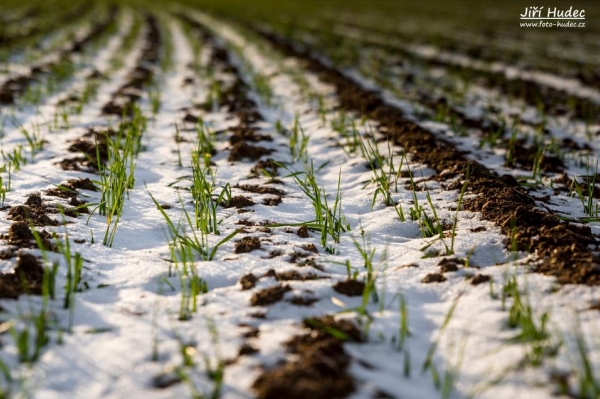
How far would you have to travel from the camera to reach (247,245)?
2.50 metres

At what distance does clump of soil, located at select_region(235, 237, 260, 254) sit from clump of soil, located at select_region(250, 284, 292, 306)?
0.43m

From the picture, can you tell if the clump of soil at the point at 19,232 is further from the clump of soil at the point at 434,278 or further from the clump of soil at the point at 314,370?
the clump of soil at the point at 434,278

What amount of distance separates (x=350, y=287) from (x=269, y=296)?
31cm

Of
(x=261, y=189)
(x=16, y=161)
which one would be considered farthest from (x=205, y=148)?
(x=16, y=161)

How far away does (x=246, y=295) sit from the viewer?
2.09m

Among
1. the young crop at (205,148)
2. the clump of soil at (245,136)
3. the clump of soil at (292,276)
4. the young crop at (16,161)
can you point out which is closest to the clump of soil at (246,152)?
the young crop at (205,148)

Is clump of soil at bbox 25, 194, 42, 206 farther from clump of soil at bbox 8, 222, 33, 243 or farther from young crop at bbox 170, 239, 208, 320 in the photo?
young crop at bbox 170, 239, 208, 320

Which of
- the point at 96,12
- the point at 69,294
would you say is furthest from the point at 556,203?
the point at 96,12

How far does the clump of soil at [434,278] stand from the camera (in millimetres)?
2166

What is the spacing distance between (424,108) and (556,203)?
2.70m

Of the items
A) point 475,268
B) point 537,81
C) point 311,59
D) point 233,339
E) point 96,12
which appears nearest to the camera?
point 233,339

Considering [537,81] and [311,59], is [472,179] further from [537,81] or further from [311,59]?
[311,59]

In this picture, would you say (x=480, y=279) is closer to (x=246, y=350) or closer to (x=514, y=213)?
(x=514, y=213)

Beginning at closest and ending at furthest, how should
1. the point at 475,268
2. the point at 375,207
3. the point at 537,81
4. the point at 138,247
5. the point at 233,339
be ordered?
the point at 233,339
the point at 475,268
the point at 138,247
the point at 375,207
the point at 537,81
